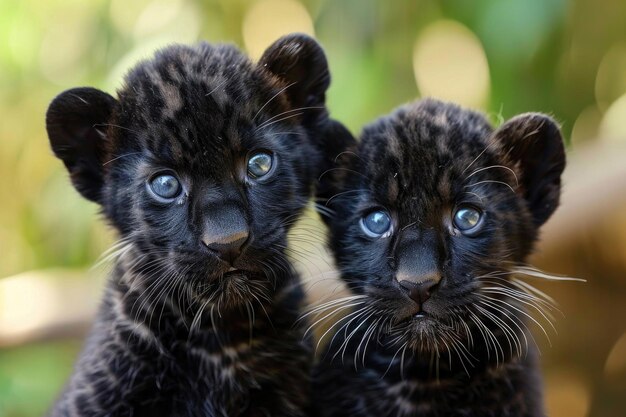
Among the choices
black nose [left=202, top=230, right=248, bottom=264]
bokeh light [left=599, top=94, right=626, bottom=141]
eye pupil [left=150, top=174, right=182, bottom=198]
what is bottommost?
black nose [left=202, top=230, right=248, bottom=264]

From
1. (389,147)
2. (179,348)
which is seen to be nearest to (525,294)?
(389,147)

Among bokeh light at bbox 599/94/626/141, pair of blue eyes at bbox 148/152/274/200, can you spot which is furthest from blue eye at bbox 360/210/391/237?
bokeh light at bbox 599/94/626/141

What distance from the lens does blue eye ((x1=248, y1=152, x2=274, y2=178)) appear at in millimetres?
2336

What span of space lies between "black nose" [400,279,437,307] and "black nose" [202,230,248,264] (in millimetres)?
401

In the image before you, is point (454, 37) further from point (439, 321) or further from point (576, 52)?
point (439, 321)

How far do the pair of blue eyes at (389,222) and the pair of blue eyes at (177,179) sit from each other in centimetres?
30

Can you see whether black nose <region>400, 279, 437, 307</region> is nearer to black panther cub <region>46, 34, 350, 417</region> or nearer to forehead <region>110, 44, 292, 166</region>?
black panther cub <region>46, 34, 350, 417</region>

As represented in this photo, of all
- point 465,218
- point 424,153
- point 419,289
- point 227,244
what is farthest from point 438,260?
point 227,244

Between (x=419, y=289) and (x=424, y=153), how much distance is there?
38 cm

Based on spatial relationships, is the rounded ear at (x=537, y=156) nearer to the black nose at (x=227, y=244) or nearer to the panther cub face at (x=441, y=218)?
the panther cub face at (x=441, y=218)

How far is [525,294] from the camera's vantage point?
239cm

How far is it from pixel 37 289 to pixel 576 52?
2.76m

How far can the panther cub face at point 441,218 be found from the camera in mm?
2246

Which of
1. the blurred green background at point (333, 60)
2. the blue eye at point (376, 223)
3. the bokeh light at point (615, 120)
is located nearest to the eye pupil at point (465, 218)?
the blue eye at point (376, 223)
